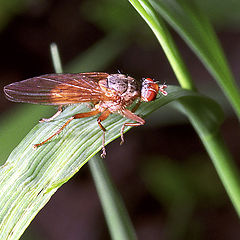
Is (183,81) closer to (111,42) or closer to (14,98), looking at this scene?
(14,98)

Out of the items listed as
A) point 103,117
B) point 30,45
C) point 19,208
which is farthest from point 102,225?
point 19,208

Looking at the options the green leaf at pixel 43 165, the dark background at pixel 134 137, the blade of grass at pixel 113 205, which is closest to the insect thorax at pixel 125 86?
the green leaf at pixel 43 165

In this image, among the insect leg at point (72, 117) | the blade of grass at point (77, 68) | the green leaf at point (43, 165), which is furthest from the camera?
the blade of grass at point (77, 68)

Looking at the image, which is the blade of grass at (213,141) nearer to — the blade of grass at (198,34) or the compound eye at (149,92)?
the blade of grass at (198,34)

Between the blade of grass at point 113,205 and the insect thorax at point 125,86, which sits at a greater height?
the insect thorax at point 125,86

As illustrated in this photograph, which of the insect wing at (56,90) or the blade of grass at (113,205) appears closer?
the blade of grass at (113,205)

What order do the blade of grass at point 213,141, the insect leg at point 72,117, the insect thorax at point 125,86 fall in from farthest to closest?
the insect thorax at point 125,86
the blade of grass at point 213,141
the insect leg at point 72,117
